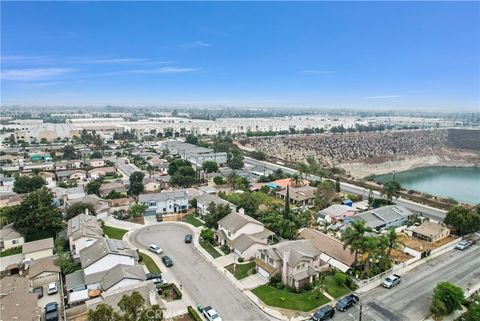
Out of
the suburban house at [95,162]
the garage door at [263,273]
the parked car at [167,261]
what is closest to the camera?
the garage door at [263,273]

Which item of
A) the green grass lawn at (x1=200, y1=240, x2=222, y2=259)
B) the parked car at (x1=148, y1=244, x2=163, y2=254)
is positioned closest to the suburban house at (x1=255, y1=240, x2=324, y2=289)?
the green grass lawn at (x1=200, y1=240, x2=222, y2=259)

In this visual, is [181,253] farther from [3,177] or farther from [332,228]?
[3,177]

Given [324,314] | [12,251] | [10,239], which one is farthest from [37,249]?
[324,314]

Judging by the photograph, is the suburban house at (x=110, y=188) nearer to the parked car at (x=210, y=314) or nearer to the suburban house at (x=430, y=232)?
the parked car at (x=210, y=314)

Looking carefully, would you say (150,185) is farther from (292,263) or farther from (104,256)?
(292,263)

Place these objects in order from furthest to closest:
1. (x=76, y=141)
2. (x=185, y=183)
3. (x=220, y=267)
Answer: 1. (x=76, y=141)
2. (x=185, y=183)
3. (x=220, y=267)

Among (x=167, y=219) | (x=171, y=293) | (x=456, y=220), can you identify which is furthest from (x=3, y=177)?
(x=456, y=220)

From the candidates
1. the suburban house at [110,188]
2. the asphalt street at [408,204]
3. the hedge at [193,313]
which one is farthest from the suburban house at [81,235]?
the asphalt street at [408,204]

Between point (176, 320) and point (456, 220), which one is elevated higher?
point (456, 220)
